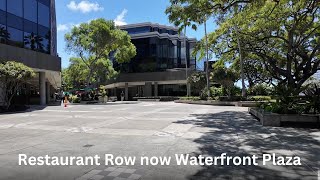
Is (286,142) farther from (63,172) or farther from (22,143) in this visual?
(22,143)

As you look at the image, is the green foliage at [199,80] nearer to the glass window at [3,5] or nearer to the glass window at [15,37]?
the glass window at [15,37]

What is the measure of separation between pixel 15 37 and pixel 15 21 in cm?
138

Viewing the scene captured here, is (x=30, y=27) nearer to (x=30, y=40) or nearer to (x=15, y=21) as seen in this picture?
(x=30, y=40)

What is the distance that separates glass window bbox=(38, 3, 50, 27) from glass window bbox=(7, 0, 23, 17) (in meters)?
2.87

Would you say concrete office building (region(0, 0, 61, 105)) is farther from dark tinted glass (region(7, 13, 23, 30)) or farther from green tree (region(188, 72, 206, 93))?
green tree (region(188, 72, 206, 93))

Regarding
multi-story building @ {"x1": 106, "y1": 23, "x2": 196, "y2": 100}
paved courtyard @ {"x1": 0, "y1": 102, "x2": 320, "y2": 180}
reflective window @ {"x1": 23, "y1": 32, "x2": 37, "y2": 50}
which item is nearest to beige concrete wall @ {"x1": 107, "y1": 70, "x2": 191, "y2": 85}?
multi-story building @ {"x1": 106, "y1": 23, "x2": 196, "y2": 100}

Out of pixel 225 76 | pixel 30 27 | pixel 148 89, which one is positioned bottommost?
pixel 148 89

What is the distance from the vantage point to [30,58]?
2805 cm

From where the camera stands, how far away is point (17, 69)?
22.5 m

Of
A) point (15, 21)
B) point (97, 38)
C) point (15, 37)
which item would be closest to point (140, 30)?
point (97, 38)

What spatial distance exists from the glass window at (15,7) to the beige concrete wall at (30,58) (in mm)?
3512

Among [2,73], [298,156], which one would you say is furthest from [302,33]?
[2,73]

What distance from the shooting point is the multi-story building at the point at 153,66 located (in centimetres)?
5344

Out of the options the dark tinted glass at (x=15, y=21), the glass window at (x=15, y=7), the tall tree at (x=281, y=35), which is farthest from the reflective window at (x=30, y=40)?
the tall tree at (x=281, y=35)
